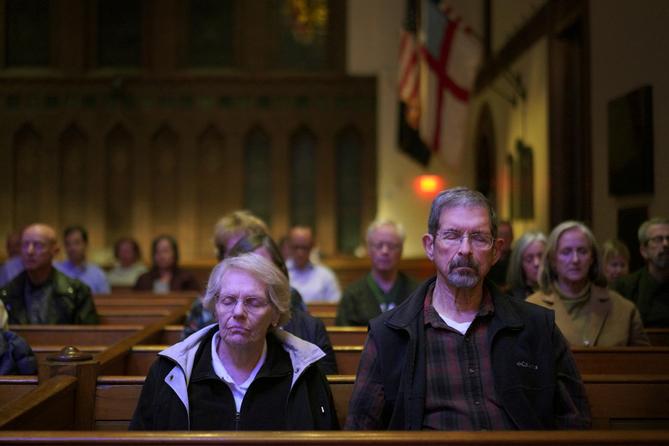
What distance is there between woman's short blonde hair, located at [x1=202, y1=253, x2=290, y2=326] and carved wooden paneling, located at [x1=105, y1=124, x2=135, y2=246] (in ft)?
32.7

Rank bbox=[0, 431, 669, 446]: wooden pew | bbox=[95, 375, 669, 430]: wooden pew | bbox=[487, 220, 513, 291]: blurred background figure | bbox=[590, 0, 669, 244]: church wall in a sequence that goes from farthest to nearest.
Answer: bbox=[487, 220, 513, 291]: blurred background figure
bbox=[590, 0, 669, 244]: church wall
bbox=[95, 375, 669, 430]: wooden pew
bbox=[0, 431, 669, 446]: wooden pew

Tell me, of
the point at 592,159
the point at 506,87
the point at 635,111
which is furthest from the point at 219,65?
the point at 635,111

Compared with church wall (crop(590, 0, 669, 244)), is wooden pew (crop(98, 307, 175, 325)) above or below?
below

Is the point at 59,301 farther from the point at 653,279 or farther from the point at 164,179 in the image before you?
the point at 164,179

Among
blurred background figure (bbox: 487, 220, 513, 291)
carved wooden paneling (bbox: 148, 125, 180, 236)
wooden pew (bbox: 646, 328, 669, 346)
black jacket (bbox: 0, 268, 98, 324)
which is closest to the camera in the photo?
wooden pew (bbox: 646, 328, 669, 346)

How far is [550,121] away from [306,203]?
5.70m

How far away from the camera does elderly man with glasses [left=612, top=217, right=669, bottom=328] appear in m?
4.14

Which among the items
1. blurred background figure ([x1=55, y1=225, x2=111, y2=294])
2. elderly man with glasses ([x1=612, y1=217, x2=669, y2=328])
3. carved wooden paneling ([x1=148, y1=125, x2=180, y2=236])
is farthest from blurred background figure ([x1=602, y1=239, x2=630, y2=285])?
carved wooden paneling ([x1=148, y1=125, x2=180, y2=236])

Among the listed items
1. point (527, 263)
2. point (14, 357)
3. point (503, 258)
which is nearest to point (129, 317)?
point (14, 357)

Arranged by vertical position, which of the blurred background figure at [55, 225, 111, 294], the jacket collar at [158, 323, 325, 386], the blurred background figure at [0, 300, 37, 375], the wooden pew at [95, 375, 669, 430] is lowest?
the wooden pew at [95, 375, 669, 430]

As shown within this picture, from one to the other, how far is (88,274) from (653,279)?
15.8 ft

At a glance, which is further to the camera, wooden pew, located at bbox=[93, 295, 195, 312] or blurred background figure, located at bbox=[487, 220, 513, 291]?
blurred background figure, located at bbox=[487, 220, 513, 291]

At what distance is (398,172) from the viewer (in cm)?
1195

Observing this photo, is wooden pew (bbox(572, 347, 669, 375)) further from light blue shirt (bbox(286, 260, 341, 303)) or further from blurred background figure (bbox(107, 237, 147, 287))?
blurred background figure (bbox(107, 237, 147, 287))
